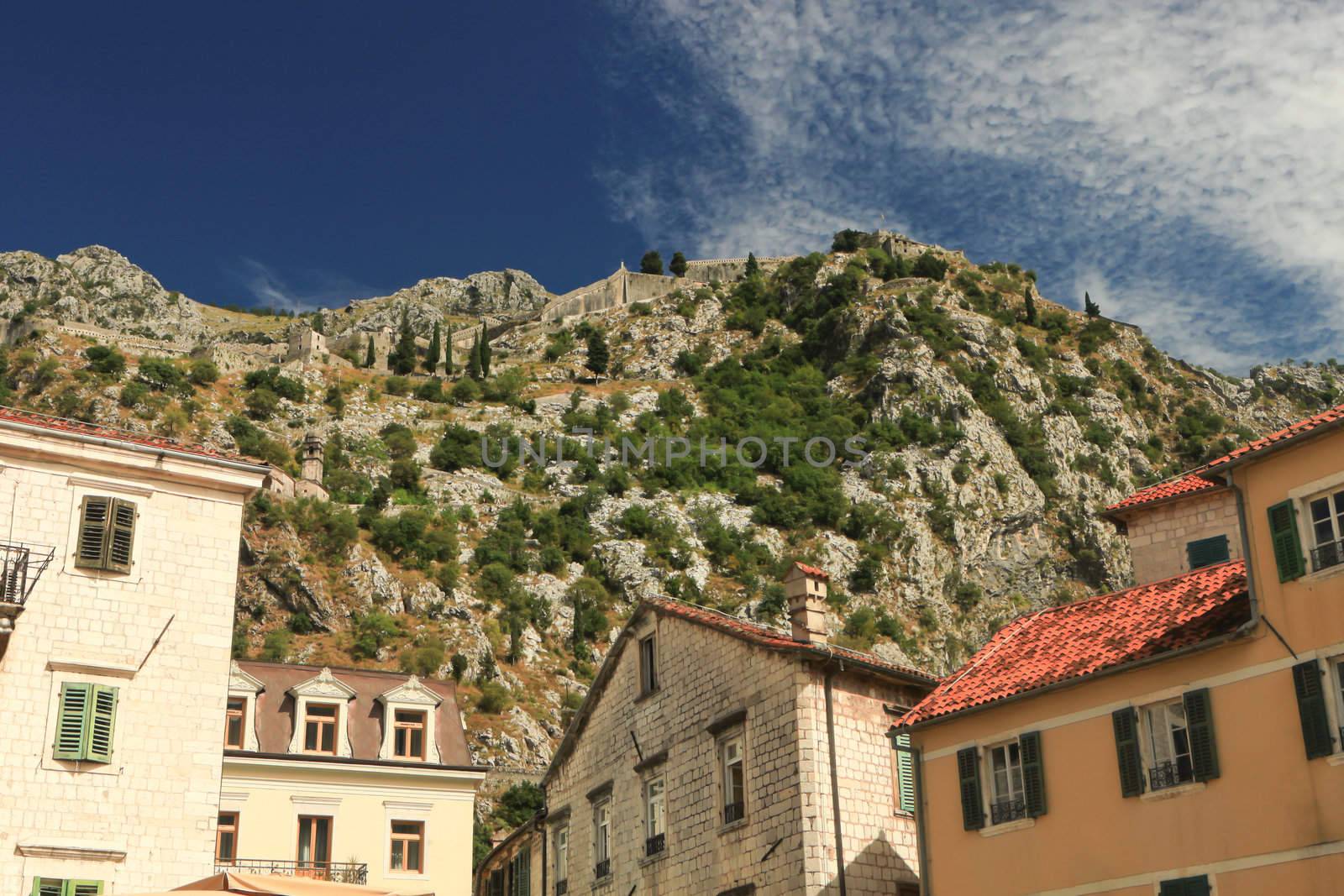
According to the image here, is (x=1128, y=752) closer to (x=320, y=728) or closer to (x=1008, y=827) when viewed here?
(x=1008, y=827)

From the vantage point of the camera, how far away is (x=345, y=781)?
36625mm

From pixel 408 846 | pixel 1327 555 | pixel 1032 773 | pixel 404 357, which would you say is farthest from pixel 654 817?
pixel 404 357

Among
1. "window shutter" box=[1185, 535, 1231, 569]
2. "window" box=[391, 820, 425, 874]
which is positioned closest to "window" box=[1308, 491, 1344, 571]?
"window shutter" box=[1185, 535, 1231, 569]

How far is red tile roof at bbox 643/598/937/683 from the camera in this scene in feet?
92.4

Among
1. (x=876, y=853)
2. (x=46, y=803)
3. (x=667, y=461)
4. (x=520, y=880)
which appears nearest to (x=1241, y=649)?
(x=876, y=853)

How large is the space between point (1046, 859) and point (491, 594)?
80124mm

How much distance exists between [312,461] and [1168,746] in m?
97.9

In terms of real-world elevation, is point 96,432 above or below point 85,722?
above

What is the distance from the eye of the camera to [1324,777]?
62.0ft

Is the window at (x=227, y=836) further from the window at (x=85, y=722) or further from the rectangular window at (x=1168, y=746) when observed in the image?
the rectangular window at (x=1168, y=746)

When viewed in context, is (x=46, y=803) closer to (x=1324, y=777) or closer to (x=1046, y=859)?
(x=1046, y=859)

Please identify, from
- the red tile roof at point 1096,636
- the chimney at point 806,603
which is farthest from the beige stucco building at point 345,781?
the red tile roof at point 1096,636

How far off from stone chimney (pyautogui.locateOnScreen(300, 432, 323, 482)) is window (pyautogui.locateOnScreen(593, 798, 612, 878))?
7946 cm

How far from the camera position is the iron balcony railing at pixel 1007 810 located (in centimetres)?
2303
